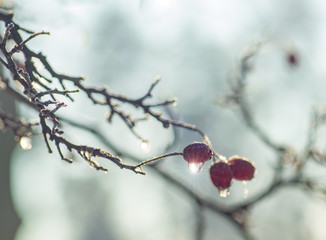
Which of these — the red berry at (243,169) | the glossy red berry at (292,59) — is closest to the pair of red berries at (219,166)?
the red berry at (243,169)

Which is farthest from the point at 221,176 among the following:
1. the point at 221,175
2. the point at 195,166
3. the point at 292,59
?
the point at 292,59

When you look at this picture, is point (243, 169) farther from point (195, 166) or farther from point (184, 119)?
point (184, 119)

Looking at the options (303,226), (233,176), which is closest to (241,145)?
(303,226)

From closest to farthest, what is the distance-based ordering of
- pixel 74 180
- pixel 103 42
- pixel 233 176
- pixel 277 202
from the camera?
1. pixel 233 176
2. pixel 103 42
3. pixel 277 202
4. pixel 74 180

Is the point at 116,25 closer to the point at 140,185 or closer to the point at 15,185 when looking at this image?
the point at 15,185

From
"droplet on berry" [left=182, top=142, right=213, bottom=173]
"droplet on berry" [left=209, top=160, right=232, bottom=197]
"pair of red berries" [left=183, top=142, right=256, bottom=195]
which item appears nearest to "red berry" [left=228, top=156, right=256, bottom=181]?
"pair of red berries" [left=183, top=142, right=256, bottom=195]
